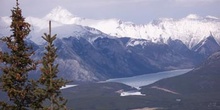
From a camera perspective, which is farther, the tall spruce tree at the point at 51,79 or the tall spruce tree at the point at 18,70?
the tall spruce tree at the point at 51,79

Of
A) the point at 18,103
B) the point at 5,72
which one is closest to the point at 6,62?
the point at 5,72

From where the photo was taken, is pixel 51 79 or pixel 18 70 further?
pixel 51 79

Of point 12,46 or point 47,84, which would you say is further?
point 47,84

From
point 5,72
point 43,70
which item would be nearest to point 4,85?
point 5,72

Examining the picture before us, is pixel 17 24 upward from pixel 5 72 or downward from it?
upward

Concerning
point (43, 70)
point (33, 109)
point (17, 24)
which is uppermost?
point (17, 24)

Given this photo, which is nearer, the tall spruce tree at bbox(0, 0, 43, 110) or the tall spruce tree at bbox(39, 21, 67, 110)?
the tall spruce tree at bbox(0, 0, 43, 110)

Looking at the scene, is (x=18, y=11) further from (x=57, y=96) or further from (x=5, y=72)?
(x=57, y=96)
